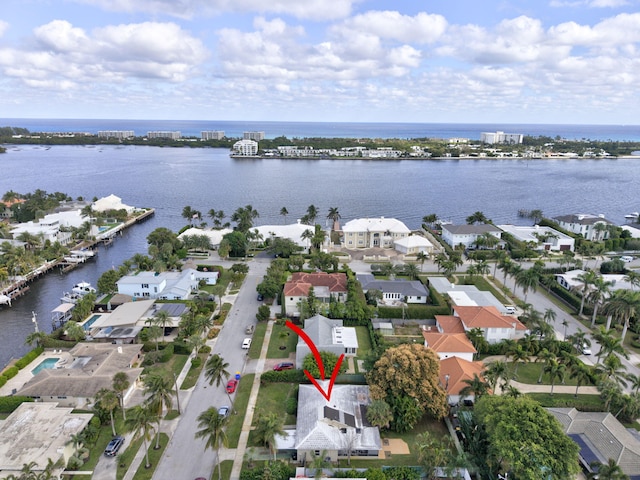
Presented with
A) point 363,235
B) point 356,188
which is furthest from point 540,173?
point 363,235

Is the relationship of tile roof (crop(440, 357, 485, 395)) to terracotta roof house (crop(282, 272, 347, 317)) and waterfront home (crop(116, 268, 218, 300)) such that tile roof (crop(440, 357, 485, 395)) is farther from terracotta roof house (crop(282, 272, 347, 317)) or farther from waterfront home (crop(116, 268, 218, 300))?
waterfront home (crop(116, 268, 218, 300))

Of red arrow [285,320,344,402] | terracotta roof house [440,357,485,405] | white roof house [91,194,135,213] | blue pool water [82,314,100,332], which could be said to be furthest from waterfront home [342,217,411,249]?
white roof house [91,194,135,213]

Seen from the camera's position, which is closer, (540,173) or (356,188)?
(356,188)

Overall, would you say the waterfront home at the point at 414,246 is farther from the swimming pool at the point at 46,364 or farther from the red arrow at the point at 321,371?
the swimming pool at the point at 46,364

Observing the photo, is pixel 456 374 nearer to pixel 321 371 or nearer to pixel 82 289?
pixel 321 371

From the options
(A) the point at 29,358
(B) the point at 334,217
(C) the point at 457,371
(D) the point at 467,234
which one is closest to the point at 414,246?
(D) the point at 467,234

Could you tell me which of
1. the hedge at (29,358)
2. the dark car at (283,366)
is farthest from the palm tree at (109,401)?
the hedge at (29,358)

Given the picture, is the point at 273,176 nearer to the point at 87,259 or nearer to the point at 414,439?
the point at 87,259
